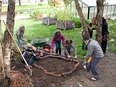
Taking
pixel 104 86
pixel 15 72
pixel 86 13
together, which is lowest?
pixel 104 86

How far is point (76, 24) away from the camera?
1870 centimetres

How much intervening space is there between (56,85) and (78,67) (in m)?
1.74

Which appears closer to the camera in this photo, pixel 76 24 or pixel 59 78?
pixel 59 78

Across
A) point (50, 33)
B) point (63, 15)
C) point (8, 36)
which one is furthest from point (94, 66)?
point (63, 15)

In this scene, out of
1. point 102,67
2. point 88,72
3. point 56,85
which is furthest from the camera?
point 102,67

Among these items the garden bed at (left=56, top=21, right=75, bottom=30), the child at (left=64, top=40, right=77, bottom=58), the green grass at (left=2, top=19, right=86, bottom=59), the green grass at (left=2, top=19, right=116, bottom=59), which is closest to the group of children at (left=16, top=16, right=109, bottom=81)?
the child at (left=64, top=40, right=77, bottom=58)

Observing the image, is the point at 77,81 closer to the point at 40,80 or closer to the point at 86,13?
the point at 40,80

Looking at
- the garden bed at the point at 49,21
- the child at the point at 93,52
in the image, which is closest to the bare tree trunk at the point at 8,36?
the child at the point at 93,52

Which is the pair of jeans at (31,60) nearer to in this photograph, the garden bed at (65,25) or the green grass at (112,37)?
the green grass at (112,37)

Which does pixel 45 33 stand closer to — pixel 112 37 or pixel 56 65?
pixel 112 37

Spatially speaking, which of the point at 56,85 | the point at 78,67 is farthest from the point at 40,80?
the point at 78,67

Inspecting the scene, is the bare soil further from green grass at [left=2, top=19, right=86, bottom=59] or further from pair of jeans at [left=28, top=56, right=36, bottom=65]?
green grass at [left=2, top=19, right=86, bottom=59]

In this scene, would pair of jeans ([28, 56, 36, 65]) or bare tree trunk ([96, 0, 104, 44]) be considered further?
bare tree trunk ([96, 0, 104, 44])

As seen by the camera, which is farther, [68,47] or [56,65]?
[68,47]
